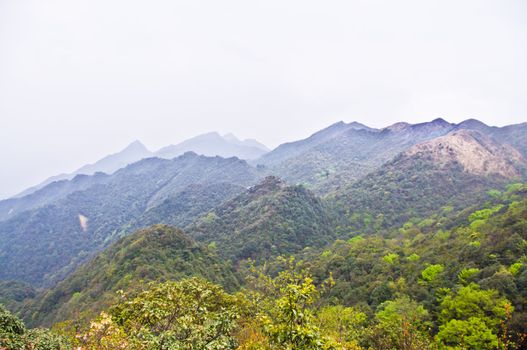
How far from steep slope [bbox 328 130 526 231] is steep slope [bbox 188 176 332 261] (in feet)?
40.9

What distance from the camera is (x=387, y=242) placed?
70.5 metres

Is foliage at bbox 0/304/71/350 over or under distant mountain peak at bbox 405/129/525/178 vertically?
over

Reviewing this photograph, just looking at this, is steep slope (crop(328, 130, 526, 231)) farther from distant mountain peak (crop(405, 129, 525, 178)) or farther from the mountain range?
the mountain range

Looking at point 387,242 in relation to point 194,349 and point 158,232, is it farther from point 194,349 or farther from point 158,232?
point 194,349

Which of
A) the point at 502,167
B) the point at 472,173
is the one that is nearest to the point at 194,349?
the point at 472,173

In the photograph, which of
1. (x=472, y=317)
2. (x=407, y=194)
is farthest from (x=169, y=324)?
(x=407, y=194)

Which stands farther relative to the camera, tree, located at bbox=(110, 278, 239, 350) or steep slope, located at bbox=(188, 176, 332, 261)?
steep slope, located at bbox=(188, 176, 332, 261)

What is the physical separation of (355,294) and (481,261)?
17483 mm

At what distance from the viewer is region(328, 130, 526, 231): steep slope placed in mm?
103812

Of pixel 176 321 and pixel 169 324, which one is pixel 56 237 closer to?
pixel 169 324

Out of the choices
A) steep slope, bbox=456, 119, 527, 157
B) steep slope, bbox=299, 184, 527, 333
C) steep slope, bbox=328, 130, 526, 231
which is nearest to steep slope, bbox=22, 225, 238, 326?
steep slope, bbox=299, 184, 527, 333

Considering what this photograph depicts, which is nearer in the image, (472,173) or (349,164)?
Result: (472,173)

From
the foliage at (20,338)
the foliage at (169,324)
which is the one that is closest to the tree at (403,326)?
the foliage at (169,324)

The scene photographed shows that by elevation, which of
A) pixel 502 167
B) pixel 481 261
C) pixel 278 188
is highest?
pixel 278 188
